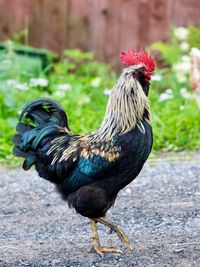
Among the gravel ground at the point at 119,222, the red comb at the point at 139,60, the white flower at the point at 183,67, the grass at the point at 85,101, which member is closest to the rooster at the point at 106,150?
the red comb at the point at 139,60

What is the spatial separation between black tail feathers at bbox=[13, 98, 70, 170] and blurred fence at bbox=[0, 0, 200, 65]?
17.0ft

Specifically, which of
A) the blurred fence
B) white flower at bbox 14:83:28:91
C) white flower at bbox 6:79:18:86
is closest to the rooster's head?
white flower at bbox 14:83:28:91

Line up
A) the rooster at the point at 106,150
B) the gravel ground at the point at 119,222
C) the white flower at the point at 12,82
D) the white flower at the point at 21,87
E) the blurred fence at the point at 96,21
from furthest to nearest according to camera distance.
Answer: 1. the blurred fence at the point at 96,21
2. the white flower at the point at 12,82
3. the white flower at the point at 21,87
4. the gravel ground at the point at 119,222
5. the rooster at the point at 106,150

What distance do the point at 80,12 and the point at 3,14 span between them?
1161 mm

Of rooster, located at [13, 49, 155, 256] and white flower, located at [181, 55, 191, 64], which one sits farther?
white flower, located at [181, 55, 191, 64]

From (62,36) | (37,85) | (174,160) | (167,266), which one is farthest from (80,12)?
(167,266)

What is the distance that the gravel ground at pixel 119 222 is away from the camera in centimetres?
529

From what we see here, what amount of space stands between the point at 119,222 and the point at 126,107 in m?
1.31

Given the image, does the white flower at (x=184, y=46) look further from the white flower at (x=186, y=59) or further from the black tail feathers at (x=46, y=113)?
the black tail feathers at (x=46, y=113)

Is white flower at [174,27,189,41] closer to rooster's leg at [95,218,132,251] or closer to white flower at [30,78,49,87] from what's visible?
white flower at [30,78,49,87]

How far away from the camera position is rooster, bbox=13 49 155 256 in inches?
201

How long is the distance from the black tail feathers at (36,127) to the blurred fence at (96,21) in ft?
17.0

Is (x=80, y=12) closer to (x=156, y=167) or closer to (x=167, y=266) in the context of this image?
(x=156, y=167)

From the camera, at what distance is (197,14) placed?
10.4 meters
